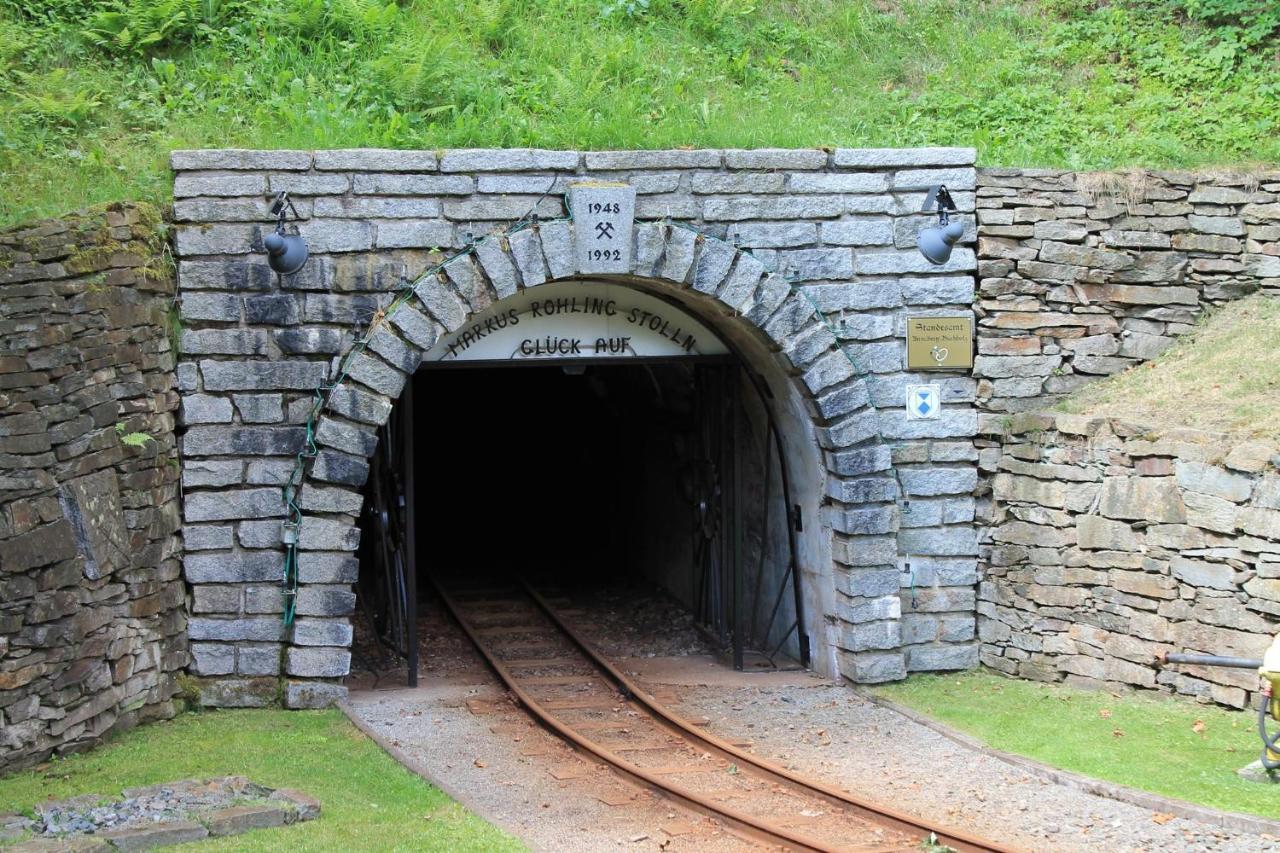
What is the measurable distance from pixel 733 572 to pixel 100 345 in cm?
583

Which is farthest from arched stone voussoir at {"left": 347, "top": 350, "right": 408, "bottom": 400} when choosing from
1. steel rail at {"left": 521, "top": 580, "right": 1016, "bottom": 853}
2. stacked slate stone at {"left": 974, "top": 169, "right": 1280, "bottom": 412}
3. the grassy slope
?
the grassy slope

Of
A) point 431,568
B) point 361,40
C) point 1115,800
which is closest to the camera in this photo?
point 1115,800

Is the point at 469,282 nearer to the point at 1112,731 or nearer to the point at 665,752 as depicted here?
the point at 665,752

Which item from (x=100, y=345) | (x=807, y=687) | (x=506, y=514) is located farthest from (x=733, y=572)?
(x=506, y=514)

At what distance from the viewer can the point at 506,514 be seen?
20062 mm

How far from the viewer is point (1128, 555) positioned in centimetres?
980

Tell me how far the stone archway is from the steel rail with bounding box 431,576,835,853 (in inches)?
60.4

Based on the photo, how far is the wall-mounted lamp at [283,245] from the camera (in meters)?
9.44

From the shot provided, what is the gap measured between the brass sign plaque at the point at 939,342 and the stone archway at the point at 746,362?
0.51 metres

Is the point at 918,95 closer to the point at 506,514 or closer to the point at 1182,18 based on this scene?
the point at 1182,18

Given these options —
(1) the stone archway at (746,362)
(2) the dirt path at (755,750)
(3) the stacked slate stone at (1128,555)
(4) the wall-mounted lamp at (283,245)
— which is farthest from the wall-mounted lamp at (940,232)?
(4) the wall-mounted lamp at (283,245)

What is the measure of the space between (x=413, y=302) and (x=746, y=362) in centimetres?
299

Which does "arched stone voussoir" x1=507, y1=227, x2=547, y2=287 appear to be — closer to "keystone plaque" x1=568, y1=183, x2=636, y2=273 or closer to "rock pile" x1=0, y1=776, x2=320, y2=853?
"keystone plaque" x1=568, y1=183, x2=636, y2=273

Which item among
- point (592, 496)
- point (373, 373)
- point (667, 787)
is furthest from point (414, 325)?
point (592, 496)
